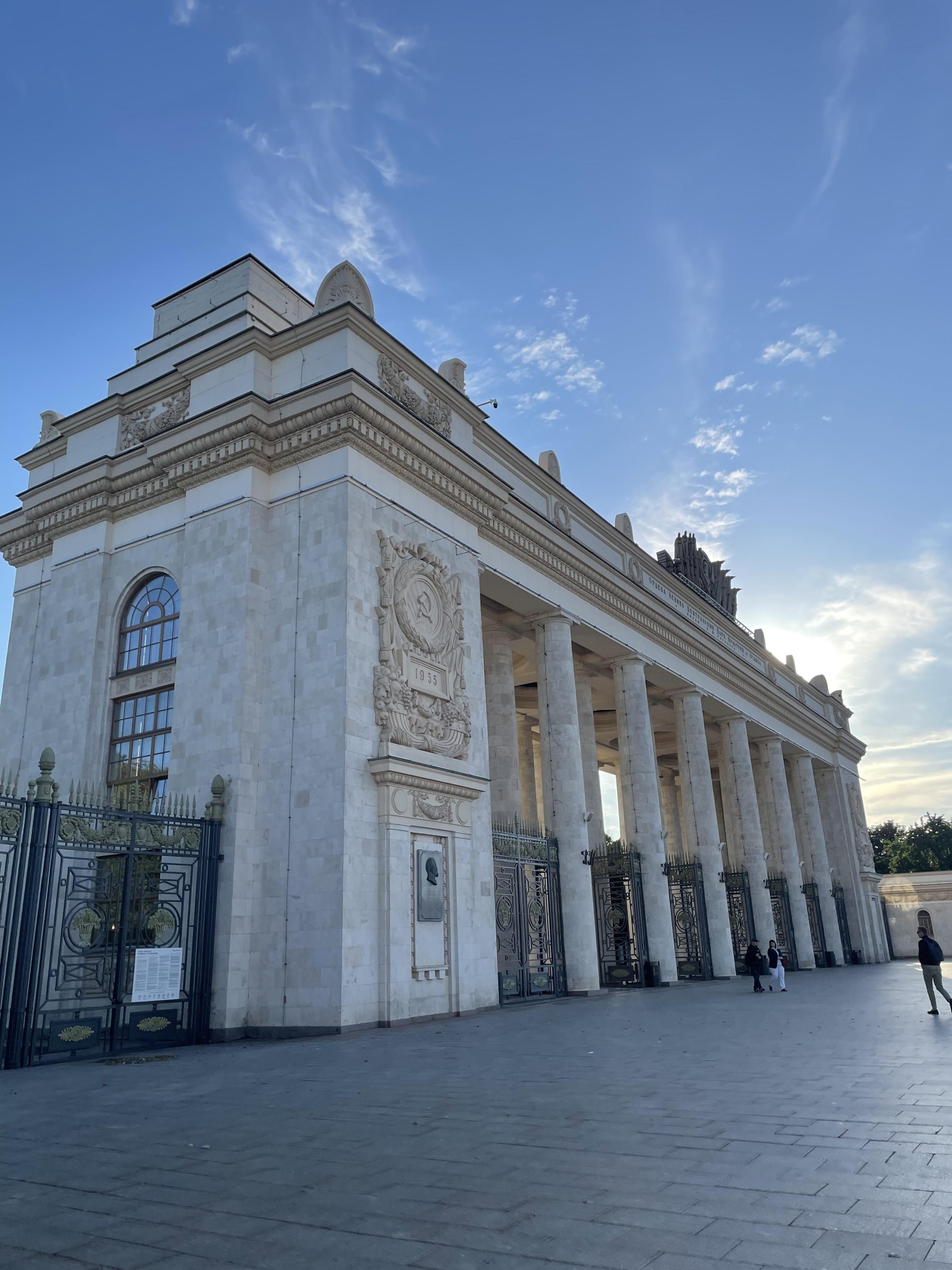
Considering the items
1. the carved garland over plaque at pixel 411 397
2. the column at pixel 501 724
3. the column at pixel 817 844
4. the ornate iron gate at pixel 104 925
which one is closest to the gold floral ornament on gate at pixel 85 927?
the ornate iron gate at pixel 104 925

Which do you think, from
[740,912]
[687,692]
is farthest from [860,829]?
[687,692]

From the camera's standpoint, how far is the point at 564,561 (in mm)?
24406

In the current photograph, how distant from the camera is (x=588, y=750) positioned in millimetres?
29500

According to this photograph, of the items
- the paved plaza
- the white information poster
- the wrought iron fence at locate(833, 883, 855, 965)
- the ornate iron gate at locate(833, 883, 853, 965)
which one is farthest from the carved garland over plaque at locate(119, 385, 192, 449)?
the ornate iron gate at locate(833, 883, 853, 965)

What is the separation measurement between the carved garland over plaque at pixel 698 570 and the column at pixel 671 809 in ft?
35.3

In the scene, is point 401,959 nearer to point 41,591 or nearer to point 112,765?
point 112,765

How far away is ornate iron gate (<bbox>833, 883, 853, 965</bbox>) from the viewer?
4216cm

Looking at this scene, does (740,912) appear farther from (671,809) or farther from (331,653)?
(331,653)

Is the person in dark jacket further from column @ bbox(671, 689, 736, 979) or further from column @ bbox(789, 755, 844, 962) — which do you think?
column @ bbox(789, 755, 844, 962)

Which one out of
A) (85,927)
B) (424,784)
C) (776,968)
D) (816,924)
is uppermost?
(424,784)

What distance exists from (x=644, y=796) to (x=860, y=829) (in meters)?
25.2

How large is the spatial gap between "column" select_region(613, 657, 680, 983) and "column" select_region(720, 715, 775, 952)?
7934 mm

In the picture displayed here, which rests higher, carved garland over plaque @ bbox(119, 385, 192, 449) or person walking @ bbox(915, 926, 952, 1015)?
carved garland over plaque @ bbox(119, 385, 192, 449)

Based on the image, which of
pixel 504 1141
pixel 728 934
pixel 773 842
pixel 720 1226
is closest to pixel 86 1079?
pixel 504 1141
